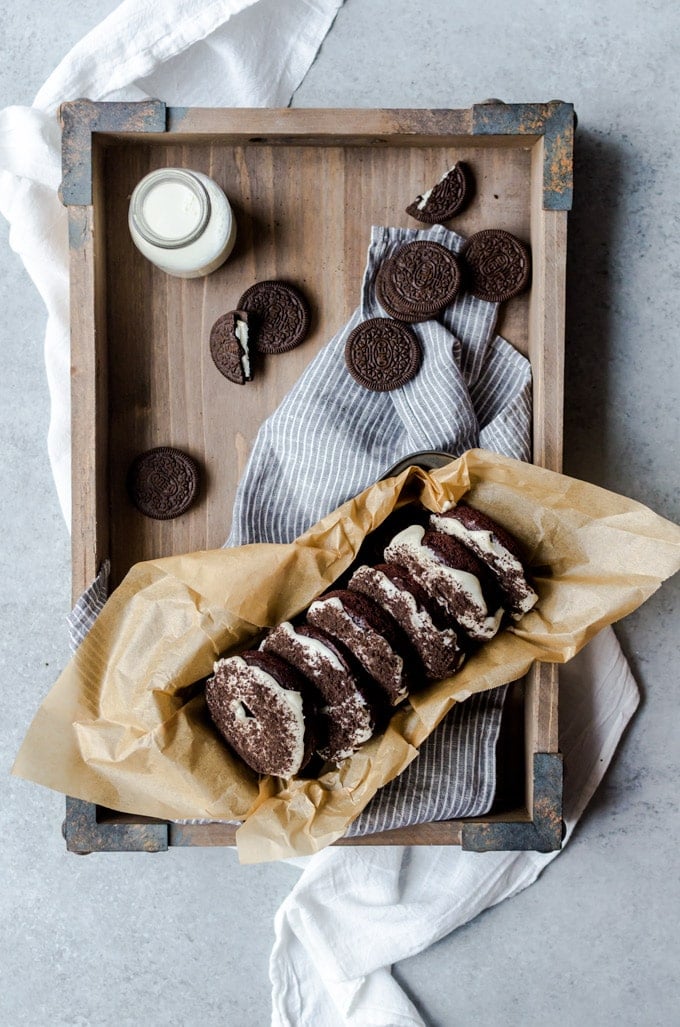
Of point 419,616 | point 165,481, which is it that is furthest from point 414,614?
point 165,481

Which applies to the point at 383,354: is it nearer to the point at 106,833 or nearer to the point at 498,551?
the point at 498,551

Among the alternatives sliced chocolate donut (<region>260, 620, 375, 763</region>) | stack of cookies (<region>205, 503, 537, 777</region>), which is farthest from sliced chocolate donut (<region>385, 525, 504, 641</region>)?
sliced chocolate donut (<region>260, 620, 375, 763</region>)

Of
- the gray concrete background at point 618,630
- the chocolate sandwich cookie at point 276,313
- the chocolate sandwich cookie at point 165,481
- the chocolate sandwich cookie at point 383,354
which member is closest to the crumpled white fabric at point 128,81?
the gray concrete background at point 618,630

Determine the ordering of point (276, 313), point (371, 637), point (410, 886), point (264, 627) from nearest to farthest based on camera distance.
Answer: point (371, 637) < point (264, 627) < point (276, 313) < point (410, 886)

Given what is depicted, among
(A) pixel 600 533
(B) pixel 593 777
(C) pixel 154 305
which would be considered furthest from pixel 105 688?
(B) pixel 593 777

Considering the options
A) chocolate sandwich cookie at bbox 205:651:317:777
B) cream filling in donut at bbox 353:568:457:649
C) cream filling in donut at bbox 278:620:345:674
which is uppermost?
cream filling in donut at bbox 353:568:457:649

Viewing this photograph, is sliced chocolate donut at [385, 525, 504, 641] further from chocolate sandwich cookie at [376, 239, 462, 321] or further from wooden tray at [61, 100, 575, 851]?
chocolate sandwich cookie at [376, 239, 462, 321]

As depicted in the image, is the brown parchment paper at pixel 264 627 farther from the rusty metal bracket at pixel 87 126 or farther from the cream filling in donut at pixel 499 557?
the rusty metal bracket at pixel 87 126
